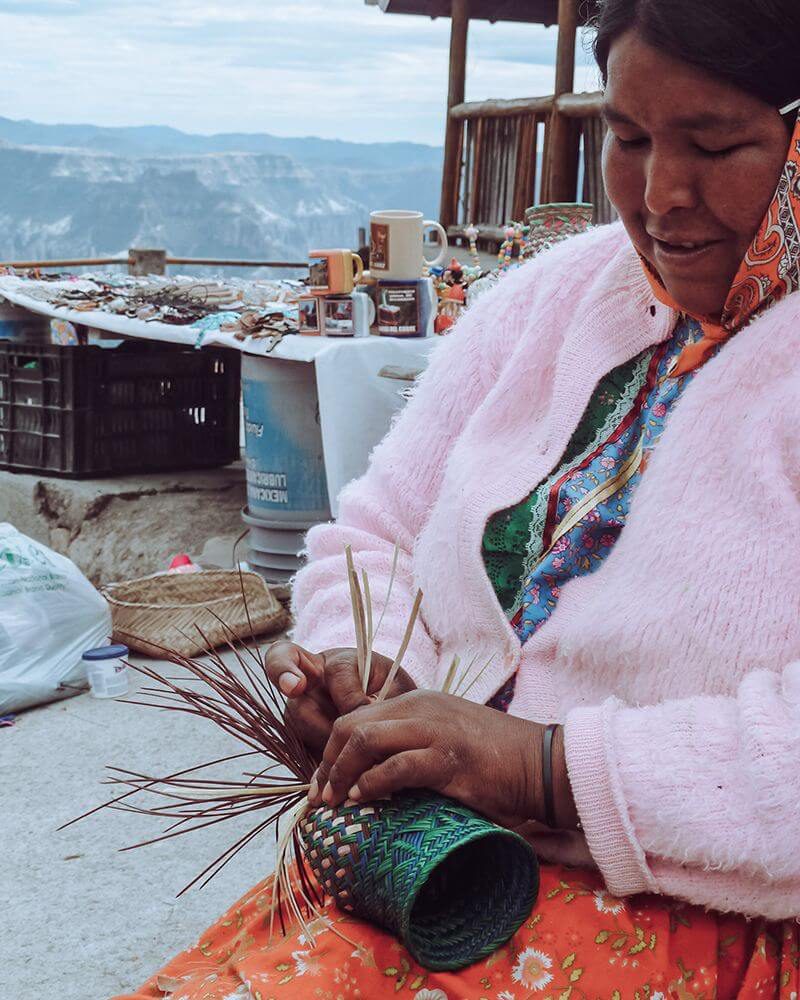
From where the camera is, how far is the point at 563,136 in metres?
7.96

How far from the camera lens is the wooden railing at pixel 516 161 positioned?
7.83 m

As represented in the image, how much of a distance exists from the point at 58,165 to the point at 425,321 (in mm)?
41453

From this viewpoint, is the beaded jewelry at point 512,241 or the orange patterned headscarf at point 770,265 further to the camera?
the beaded jewelry at point 512,241

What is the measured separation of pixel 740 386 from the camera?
117 cm

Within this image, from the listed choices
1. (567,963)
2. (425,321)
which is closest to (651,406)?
(567,963)

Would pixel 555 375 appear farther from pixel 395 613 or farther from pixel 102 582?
pixel 102 582

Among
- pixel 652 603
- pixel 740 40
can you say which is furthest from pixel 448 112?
pixel 652 603

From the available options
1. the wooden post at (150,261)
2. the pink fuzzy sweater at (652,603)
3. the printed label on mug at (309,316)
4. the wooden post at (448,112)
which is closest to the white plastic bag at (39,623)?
the printed label on mug at (309,316)

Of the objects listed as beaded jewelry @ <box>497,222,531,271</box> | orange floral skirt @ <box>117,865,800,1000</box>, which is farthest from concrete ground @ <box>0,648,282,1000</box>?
beaded jewelry @ <box>497,222,531,271</box>

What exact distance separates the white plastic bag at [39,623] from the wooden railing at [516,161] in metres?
4.73

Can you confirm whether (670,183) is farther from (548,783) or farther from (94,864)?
(94,864)

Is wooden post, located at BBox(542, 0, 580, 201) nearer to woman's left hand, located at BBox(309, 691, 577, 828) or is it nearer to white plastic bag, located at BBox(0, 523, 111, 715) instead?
white plastic bag, located at BBox(0, 523, 111, 715)

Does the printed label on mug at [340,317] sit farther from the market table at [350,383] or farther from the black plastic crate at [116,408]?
the black plastic crate at [116,408]

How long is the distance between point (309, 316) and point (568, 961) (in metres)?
3.61
